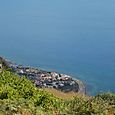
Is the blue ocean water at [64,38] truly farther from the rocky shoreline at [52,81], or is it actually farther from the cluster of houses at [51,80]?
the cluster of houses at [51,80]

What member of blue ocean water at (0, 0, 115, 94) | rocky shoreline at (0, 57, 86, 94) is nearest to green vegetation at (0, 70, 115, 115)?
rocky shoreline at (0, 57, 86, 94)

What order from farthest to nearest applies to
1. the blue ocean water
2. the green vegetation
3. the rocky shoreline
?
the blue ocean water, the rocky shoreline, the green vegetation

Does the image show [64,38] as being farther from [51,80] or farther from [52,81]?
[52,81]

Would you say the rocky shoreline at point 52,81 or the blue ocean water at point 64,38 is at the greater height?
the blue ocean water at point 64,38

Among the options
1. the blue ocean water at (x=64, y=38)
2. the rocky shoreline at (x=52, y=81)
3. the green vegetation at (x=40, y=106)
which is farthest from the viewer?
the blue ocean water at (x=64, y=38)

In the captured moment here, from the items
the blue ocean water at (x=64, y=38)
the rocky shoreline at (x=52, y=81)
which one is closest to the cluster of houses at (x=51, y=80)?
the rocky shoreline at (x=52, y=81)

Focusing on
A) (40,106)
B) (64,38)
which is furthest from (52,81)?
(40,106)

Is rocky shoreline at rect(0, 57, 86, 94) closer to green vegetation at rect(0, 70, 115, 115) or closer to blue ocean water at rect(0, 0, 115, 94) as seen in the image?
blue ocean water at rect(0, 0, 115, 94)

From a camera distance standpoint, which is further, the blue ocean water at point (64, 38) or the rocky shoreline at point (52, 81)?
the blue ocean water at point (64, 38)

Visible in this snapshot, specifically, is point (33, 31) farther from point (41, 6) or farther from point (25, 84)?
point (25, 84)

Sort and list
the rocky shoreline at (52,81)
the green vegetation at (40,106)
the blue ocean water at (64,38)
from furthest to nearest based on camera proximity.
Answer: the blue ocean water at (64,38)
the rocky shoreline at (52,81)
the green vegetation at (40,106)
